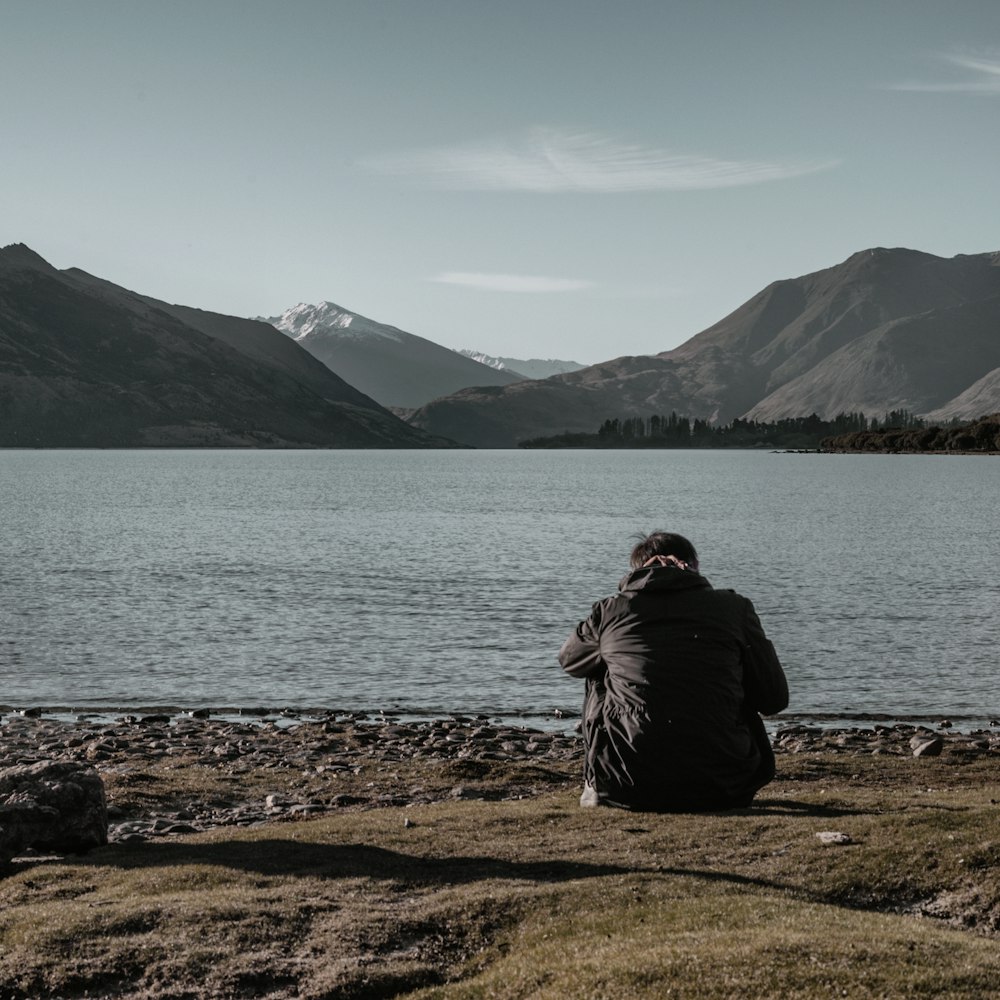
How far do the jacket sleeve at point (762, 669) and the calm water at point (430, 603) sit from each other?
735 inches

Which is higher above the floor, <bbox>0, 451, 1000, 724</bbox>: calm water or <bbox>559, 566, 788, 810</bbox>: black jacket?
<bbox>559, 566, 788, 810</bbox>: black jacket

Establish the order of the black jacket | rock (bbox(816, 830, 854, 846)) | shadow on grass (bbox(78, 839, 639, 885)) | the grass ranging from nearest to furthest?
the grass < shadow on grass (bbox(78, 839, 639, 885)) < rock (bbox(816, 830, 854, 846)) < the black jacket

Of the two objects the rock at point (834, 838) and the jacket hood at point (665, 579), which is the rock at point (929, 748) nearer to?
the rock at point (834, 838)

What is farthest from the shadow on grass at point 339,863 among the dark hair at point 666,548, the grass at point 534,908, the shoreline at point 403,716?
the shoreline at point 403,716

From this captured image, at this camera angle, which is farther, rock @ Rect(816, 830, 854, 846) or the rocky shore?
the rocky shore

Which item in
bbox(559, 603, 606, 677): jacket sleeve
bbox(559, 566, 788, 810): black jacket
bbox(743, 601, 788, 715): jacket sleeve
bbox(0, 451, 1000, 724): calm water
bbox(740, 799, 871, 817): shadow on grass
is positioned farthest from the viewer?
bbox(0, 451, 1000, 724): calm water

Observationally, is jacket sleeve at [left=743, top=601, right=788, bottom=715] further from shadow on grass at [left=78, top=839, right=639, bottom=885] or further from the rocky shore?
the rocky shore

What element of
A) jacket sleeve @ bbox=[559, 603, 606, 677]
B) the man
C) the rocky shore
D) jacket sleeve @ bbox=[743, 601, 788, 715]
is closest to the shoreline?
the rocky shore

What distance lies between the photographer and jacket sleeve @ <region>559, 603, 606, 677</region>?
14.3 meters

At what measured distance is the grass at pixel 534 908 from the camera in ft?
30.5

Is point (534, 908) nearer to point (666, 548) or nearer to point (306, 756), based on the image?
point (666, 548)

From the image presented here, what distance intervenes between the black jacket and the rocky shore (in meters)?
6.83

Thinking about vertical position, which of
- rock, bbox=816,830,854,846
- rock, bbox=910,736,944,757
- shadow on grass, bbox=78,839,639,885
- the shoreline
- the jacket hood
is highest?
the jacket hood

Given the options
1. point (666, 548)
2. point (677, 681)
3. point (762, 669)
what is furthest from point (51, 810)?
point (762, 669)
